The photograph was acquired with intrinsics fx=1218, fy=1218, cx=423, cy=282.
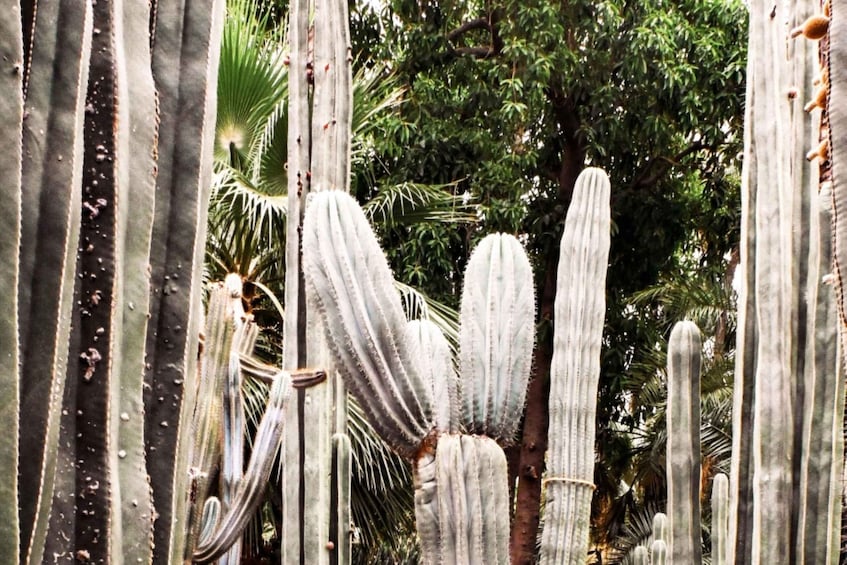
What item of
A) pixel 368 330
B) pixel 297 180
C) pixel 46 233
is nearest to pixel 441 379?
pixel 368 330

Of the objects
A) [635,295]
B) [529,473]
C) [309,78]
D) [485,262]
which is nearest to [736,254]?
[635,295]

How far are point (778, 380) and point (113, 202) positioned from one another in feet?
6.73

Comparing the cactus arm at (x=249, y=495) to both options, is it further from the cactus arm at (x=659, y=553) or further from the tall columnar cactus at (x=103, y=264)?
the tall columnar cactus at (x=103, y=264)

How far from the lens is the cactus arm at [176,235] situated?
1.89m

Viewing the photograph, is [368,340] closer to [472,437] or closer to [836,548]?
[472,437]

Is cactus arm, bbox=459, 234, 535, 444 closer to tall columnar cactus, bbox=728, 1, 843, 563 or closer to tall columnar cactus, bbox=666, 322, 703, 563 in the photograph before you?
tall columnar cactus, bbox=728, 1, 843, 563

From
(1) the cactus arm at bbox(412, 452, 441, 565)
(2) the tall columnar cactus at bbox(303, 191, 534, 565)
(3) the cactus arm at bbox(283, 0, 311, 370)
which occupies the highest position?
(3) the cactus arm at bbox(283, 0, 311, 370)

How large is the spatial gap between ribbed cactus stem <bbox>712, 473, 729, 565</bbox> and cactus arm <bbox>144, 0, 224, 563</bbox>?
→ 296cm

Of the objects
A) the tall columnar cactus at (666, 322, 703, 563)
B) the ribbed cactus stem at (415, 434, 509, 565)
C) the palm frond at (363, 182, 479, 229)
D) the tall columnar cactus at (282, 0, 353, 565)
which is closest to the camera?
the ribbed cactus stem at (415, 434, 509, 565)

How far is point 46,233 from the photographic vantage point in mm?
1542

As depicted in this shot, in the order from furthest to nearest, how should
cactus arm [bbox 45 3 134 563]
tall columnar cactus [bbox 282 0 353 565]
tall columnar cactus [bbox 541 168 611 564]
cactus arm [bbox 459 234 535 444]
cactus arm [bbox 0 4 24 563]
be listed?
tall columnar cactus [bbox 541 168 611 564] → tall columnar cactus [bbox 282 0 353 565] → cactus arm [bbox 459 234 535 444] → cactus arm [bbox 45 3 134 563] → cactus arm [bbox 0 4 24 563]

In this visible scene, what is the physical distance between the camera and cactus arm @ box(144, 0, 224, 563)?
1.89 metres

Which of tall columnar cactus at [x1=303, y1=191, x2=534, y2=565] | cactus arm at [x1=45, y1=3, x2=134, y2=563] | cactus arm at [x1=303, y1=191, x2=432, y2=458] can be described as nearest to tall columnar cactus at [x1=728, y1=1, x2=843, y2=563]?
tall columnar cactus at [x1=303, y1=191, x2=534, y2=565]

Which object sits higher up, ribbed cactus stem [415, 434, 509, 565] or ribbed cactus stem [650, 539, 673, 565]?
ribbed cactus stem [415, 434, 509, 565]
